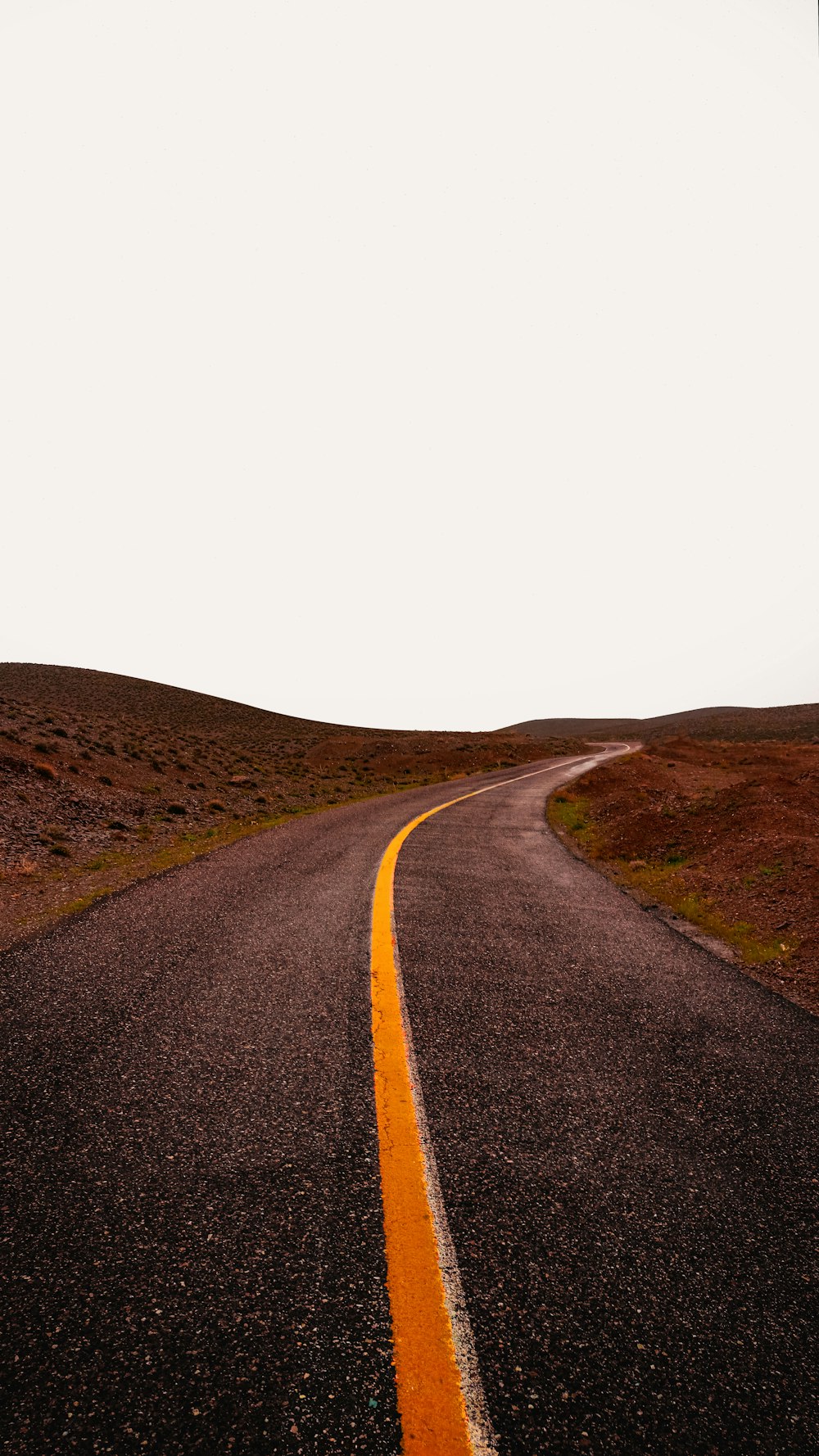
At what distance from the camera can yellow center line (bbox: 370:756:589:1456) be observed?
141cm

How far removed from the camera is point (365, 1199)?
216 centimetres

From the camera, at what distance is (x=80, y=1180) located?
Answer: 2.19 metres

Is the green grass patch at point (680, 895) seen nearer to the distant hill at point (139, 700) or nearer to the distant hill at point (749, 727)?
the distant hill at point (139, 700)

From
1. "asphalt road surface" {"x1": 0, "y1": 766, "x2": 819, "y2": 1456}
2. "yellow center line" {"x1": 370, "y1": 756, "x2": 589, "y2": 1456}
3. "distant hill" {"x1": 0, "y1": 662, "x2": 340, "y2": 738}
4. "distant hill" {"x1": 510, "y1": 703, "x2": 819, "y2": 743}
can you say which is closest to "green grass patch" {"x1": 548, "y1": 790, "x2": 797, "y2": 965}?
"asphalt road surface" {"x1": 0, "y1": 766, "x2": 819, "y2": 1456}

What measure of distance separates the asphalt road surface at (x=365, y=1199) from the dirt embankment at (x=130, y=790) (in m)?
2.63

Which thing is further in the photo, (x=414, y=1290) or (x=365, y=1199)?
(x=365, y=1199)

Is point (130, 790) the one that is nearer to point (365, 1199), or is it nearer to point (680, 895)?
point (680, 895)

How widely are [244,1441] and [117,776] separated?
1657 centimetres

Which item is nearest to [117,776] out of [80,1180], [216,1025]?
[216,1025]

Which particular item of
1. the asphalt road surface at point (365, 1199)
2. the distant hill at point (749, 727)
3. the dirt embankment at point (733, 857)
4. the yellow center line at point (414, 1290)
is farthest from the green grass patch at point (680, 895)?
the distant hill at point (749, 727)

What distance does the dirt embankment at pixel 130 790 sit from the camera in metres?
7.30

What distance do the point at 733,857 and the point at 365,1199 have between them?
808 cm

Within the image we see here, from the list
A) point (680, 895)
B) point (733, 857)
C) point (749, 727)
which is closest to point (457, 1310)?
point (680, 895)

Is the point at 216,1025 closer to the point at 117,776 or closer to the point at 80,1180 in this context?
the point at 80,1180
